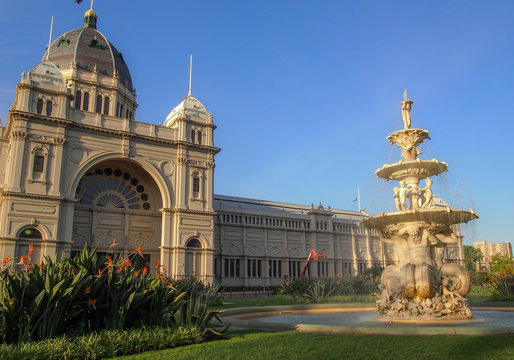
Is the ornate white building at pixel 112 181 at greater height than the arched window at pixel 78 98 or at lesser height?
lesser

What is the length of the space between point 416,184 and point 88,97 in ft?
122

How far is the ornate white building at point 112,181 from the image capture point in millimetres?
32312

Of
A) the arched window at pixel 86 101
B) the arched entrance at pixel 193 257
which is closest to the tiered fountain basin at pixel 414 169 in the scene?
the arched entrance at pixel 193 257

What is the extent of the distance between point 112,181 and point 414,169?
31.3 meters

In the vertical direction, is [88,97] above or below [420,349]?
above

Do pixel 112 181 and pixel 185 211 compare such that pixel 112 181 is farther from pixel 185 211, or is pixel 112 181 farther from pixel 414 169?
pixel 414 169

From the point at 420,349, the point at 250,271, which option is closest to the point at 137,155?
the point at 250,271

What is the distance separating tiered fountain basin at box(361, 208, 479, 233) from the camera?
13.4 metres

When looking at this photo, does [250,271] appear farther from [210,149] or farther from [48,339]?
[48,339]

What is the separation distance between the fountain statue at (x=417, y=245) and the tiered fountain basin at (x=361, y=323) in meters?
0.55

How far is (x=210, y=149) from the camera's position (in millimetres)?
41156

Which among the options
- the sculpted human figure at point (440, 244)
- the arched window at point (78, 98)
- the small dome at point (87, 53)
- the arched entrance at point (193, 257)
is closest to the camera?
the sculpted human figure at point (440, 244)

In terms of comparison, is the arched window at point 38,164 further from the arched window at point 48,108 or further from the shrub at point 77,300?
the shrub at point 77,300

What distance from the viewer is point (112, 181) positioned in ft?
129
